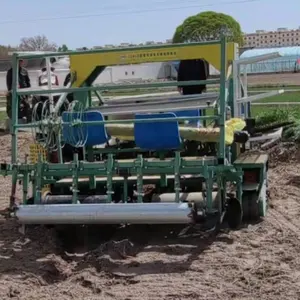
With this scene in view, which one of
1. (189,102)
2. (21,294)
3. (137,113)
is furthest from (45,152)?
(21,294)

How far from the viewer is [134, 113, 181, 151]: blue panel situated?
677 cm

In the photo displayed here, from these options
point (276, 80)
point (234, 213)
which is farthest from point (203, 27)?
point (234, 213)

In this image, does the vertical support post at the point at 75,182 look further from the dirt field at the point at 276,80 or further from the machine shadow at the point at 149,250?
the dirt field at the point at 276,80

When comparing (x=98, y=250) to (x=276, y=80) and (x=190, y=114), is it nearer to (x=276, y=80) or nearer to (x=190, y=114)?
(x=190, y=114)

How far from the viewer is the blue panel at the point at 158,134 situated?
22.2 feet

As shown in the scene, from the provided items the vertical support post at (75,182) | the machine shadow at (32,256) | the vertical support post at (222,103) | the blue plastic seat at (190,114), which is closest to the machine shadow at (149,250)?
the machine shadow at (32,256)

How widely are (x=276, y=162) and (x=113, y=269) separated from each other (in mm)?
6009

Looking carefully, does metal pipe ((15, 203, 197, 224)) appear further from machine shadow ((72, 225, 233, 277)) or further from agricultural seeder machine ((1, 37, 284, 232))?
machine shadow ((72, 225, 233, 277))

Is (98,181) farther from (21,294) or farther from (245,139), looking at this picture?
(21,294)

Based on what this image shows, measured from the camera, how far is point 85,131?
7.23 m

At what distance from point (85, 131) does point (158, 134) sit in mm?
906

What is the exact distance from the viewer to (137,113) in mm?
7734

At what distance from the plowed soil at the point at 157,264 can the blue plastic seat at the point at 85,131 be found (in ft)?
3.30

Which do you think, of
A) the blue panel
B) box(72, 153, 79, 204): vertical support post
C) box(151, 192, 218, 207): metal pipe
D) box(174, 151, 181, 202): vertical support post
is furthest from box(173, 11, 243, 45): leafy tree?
box(174, 151, 181, 202): vertical support post
